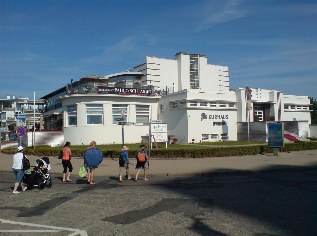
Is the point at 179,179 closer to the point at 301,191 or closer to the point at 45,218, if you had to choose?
the point at 301,191

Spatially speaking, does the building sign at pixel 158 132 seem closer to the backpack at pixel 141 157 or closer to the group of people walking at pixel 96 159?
the group of people walking at pixel 96 159

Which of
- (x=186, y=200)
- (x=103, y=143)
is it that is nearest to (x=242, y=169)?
(x=186, y=200)

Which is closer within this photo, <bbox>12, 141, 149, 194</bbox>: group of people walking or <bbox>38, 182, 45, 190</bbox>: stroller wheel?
<bbox>12, 141, 149, 194</bbox>: group of people walking

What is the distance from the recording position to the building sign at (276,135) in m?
24.2

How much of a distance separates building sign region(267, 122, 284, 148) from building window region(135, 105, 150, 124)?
633 inches

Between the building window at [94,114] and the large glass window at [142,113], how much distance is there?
3.98m

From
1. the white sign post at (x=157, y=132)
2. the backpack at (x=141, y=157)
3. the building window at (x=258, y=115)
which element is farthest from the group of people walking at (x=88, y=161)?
the building window at (x=258, y=115)

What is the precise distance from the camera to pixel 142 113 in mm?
38281

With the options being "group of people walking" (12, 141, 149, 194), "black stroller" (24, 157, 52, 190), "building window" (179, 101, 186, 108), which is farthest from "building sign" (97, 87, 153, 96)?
"black stroller" (24, 157, 52, 190)

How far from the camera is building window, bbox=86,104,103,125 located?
35.8 metres

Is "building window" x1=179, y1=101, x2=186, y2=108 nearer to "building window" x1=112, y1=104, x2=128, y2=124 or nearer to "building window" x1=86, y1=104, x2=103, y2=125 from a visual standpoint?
"building window" x1=112, y1=104, x2=128, y2=124

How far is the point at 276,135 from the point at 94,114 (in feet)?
59.6

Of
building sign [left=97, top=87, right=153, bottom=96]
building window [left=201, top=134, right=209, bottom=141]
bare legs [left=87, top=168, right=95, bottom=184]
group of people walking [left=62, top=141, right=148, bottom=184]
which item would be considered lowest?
bare legs [left=87, top=168, right=95, bottom=184]

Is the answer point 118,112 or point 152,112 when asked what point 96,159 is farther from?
point 152,112
